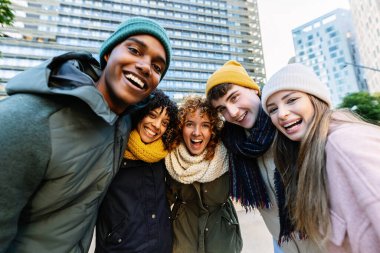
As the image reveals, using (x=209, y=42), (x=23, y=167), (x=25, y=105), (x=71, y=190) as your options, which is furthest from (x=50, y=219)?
(x=209, y=42)

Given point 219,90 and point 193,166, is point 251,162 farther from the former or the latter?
point 219,90

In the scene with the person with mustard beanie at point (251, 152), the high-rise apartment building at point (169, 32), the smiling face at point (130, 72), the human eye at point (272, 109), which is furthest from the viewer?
the high-rise apartment building at point (169, 32)

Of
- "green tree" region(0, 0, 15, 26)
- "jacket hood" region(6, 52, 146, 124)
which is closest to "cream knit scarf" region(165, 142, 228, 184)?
"jacket hood" region(6, 52, 146, 124)

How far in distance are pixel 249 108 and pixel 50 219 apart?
202cm

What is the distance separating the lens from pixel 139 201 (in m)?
1.78

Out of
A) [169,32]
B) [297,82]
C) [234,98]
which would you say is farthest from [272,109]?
[169,32]

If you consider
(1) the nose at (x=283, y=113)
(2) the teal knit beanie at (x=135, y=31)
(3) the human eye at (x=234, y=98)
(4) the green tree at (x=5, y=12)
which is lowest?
(1) the nose at (x=283, y=113)

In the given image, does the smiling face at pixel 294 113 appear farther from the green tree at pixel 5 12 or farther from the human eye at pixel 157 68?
the green tree at pixel 5 12

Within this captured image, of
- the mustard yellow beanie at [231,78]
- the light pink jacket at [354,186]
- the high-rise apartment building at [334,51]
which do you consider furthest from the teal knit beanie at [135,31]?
the high-rise apartment building at [334,51]

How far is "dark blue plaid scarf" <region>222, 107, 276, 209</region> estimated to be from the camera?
1.94m

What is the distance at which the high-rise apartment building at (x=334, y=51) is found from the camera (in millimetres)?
62406

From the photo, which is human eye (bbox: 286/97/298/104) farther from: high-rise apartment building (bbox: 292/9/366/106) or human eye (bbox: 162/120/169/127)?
high-rise apartment building (bbox: 292/9/366/106)

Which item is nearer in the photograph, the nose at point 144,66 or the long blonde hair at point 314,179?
the long blonde hair at point 314,179

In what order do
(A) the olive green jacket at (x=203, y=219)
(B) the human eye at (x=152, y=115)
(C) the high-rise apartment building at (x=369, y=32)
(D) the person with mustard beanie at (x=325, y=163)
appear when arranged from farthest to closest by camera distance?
(C) the high-rise apartment building at (x=369, y=32), (B) the human eye at (x=152, y=115), (A) the olive green jacket at (x=203, y=219), (D) the person with mustard beanie at (x=325, y=163)
